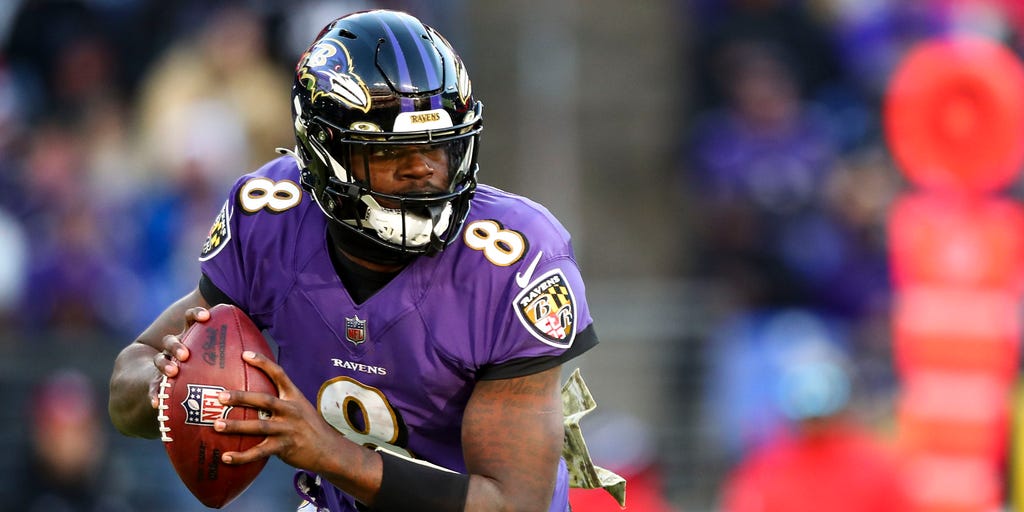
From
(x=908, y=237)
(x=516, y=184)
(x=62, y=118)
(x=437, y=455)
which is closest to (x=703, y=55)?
(x=516, y=184)

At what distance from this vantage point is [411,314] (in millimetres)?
3658

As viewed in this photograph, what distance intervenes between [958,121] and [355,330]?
483cm

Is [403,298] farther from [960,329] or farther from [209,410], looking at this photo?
[960,329]

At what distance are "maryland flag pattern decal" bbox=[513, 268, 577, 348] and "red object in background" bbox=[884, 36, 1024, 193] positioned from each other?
4.59m

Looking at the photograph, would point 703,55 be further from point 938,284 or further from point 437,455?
point 437,455

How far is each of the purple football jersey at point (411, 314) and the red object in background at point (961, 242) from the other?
441 centimetres

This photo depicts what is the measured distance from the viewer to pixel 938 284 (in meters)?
7.86

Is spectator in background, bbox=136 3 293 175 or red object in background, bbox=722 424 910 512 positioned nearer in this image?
red object in background, bbox=722 424 910 512

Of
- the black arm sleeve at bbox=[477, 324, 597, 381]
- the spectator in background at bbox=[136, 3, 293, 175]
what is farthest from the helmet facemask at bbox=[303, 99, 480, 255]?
the spectator in background at bbox=[136, 3, 293, 175]

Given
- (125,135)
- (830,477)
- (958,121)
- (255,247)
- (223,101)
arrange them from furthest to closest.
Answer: (125,135), (223,101), (958,121), (830,477), (255,247)

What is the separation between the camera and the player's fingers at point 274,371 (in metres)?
3.40

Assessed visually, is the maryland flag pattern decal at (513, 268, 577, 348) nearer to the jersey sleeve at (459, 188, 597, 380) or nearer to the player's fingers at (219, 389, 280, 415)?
the jersey sleeve at (459, 188, 597, 380)

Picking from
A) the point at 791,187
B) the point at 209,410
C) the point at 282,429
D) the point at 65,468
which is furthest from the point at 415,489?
the point at 791,187

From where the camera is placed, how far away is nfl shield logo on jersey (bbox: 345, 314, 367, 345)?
369 cm
